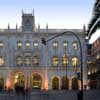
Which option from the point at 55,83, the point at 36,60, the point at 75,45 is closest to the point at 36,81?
the point at 55,83

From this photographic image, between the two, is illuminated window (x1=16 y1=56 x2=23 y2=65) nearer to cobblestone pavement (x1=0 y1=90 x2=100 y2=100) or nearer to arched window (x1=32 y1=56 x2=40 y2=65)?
arched window (x1=32 y1=56 x2=40 y2=65)

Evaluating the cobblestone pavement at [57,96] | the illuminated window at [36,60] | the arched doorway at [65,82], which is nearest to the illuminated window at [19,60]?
the illuminated window at [36,60]

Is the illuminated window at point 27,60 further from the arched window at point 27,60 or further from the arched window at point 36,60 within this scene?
the arched window at point 36,60

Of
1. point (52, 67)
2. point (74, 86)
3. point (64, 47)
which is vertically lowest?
point (74, 86)

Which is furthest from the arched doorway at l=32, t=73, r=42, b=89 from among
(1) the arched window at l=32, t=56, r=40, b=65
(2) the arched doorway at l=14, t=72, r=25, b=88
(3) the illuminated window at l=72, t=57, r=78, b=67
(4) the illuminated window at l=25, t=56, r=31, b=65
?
(3) the illuminated window at l=72, t=57, r=78, b=67

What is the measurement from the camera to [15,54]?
230 feet

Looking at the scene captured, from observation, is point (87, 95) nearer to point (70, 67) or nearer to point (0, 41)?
point (70, 67)

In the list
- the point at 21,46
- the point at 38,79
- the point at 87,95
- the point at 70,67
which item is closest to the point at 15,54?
the point at 21,46

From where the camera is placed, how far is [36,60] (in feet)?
230

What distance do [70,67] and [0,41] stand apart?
16.9m

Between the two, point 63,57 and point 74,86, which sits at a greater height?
point 63,57

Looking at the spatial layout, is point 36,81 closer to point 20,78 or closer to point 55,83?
point 20,78

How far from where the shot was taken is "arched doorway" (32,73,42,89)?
6986 cm

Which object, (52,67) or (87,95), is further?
(52,67)
